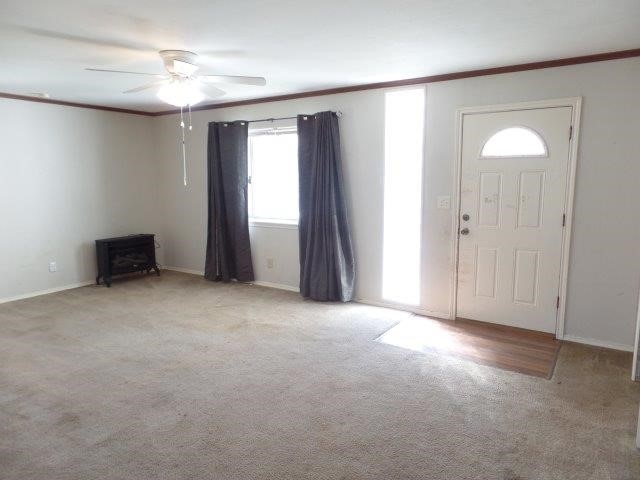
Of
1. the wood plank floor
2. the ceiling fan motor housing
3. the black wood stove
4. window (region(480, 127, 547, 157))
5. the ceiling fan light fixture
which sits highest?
the ceiling fan motor housing

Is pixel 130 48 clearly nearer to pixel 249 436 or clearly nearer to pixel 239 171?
pixel 239 171

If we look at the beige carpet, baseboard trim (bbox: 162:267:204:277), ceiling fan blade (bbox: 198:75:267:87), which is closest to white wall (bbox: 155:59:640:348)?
the beige carpet

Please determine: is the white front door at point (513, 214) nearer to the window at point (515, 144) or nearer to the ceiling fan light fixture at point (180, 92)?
the window at point (515, 144)

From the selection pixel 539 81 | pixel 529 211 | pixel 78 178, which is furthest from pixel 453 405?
pixel 78 178

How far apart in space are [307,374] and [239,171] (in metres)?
2.97

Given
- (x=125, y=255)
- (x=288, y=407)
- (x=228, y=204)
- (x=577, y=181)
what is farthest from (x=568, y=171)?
(x=125, y=255)

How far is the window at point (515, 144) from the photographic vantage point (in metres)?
3.52

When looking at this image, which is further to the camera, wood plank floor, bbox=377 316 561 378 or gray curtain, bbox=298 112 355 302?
gray curtain, bbox=298 112 355 302

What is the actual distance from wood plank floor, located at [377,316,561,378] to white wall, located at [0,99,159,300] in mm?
4025

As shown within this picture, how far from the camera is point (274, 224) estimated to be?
517 cm

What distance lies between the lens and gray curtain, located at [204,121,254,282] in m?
5.19

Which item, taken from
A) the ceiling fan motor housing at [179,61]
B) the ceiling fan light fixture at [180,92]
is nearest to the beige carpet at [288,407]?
the ceiling fan light fixture at [180,92]

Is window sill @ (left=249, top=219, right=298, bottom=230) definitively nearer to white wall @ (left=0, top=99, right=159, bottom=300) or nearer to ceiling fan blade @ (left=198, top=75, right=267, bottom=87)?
white wall @ (left=0, top=99, right=159, bottom=300)

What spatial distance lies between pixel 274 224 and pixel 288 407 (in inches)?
114
